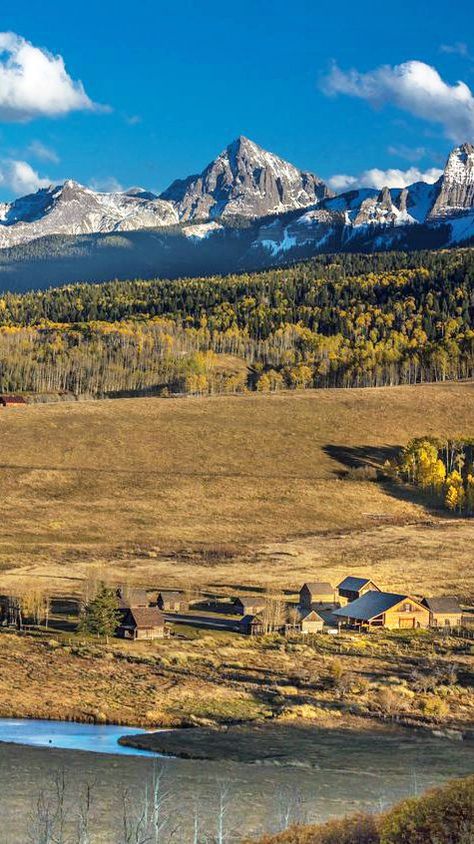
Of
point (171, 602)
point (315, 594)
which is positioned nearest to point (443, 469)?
point (315, 594)

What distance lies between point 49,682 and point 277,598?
92.7 feet

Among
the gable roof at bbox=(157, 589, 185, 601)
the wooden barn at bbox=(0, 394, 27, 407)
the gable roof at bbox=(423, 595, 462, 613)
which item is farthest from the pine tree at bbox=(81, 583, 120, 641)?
the wooden barn at bbox=(0, 394, 27, 407)

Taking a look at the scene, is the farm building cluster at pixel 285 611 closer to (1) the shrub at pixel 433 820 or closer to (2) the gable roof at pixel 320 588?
(2) the gable roof at pixel 320 588

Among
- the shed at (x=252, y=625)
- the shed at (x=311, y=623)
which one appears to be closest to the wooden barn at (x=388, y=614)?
the shed at (x=311, y=623)

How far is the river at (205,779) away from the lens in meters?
38.2

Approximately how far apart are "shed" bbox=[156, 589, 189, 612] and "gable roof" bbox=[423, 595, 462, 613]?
59.6 feet

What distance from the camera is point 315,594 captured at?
273 feet

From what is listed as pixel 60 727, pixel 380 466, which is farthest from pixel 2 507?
pixel 60 727

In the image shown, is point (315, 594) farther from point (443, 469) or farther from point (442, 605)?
point (443, 469)

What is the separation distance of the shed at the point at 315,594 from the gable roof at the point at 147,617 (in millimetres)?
13764

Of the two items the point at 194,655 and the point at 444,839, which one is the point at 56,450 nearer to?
the point at 194,655

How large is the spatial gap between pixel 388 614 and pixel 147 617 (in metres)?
18.6

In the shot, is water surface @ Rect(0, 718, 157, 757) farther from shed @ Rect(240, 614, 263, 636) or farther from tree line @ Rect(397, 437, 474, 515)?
tree line @ Rect(397, 437, 474, 515)

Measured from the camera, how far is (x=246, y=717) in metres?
54.4
